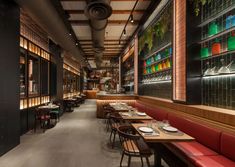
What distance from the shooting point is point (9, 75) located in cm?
445

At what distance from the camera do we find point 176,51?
15.5 ft

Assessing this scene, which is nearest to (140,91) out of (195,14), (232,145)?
(195,14)

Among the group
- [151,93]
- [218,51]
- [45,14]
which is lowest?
[151,93]

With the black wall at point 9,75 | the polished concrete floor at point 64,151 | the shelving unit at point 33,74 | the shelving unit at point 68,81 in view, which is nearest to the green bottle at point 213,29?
the polished concrete floor at point 64,151

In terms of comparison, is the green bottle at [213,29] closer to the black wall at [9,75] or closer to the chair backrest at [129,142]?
the chair backrest at [129,142]

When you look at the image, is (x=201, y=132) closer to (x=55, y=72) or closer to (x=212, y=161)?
(x=212, y=161)

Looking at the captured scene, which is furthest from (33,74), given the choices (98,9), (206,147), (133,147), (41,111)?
(206,147)

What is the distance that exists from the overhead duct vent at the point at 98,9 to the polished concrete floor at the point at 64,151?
10.9ft

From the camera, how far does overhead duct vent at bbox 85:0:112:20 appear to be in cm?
432

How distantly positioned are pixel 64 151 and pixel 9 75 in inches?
87.5

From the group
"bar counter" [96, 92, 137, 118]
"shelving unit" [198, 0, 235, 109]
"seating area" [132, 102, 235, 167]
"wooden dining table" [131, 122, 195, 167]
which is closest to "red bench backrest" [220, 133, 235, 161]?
"seating area" [132, 102, 235, 167]

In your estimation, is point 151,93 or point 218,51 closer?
point 218,51

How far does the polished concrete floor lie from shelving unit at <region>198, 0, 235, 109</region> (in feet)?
6.74

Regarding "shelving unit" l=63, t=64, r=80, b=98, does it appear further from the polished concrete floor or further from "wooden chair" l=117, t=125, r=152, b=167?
"wooden chair" l=117, t=125, r=152, b=167
